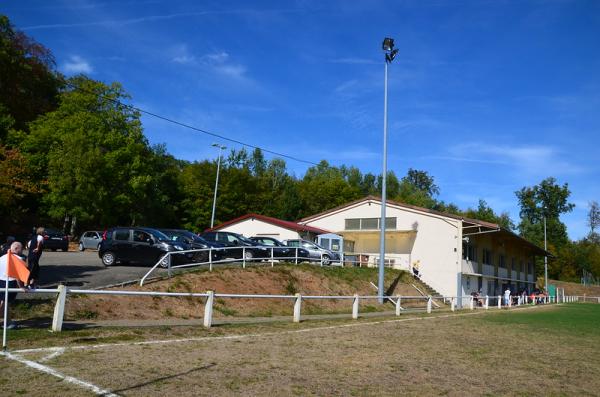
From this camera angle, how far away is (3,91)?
149 ft

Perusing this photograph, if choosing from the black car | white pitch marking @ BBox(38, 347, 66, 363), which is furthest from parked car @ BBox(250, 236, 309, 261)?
white pitch marking @ BBox(38, 347, 66, 363)

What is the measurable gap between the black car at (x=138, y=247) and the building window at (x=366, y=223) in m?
22.3

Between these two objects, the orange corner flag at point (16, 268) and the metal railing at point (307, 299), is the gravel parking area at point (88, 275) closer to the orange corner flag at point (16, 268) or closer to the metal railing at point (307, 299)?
the metal railing at point (307, 299)

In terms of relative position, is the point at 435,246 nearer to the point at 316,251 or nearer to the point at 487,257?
the point at 487,257

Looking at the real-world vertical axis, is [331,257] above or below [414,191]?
below

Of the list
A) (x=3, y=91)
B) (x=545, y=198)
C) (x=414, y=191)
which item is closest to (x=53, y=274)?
(x=3, y=91)

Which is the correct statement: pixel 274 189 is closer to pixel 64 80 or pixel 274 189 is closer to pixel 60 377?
pixel 64 80

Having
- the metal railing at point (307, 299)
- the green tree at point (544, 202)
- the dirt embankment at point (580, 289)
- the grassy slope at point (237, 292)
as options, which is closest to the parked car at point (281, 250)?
the grassy slope at point (237, 292)

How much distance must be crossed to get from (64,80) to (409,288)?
4347cm

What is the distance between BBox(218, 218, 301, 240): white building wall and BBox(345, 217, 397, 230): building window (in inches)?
210

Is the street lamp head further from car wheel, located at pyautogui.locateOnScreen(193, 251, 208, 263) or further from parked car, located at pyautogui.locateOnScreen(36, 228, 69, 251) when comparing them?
parked car, located at pyautogui.locateOnScreen(36, 228, 69, 251)

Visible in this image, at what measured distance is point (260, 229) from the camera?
134 feet

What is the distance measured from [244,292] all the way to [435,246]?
2139 cm

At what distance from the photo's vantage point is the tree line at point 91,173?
4175 centimetres
